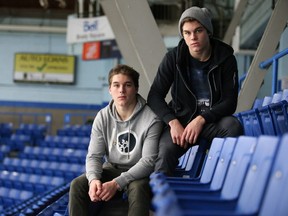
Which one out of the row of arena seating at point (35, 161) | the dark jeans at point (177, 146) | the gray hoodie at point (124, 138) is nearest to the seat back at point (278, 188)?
the dark jeans at point (177, 146)

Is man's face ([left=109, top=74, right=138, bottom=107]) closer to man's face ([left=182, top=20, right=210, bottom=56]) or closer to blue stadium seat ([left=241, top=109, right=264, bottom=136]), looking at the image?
man's face ([left=182, top=20, right=210, bottom=56])

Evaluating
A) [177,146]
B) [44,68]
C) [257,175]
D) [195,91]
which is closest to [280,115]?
[195,91]

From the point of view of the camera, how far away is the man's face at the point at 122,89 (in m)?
2.91

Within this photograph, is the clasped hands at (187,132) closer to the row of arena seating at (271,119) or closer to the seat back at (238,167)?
the row of arena seating at (271,119)

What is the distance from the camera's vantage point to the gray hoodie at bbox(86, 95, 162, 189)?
292 centimetres

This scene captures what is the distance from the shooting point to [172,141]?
286 centimetres

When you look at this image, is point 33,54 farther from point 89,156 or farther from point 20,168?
point 89,156

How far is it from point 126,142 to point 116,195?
0.29 metres

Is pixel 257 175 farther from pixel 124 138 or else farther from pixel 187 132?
pixel 124 138

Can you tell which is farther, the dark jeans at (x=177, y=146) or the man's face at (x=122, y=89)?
the man's face at (x=122, y=89)

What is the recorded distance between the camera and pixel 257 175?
156 cm

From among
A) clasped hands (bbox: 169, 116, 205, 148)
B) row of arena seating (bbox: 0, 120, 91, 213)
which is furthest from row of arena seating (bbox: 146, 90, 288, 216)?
row of arena seating (bbox: 0, 120, 91, 213)

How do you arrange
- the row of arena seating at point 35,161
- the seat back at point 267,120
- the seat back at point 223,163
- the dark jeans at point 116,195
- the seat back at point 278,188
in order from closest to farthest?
the seat back at point 278,188 < the seat back at point 223,163 < the dark jeans at point 116,195 < the seat back at point 267,120 < the row of arena seating at point 35,161

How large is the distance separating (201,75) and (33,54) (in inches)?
542
